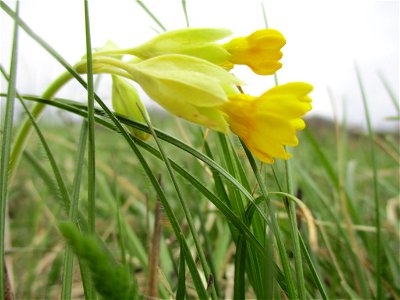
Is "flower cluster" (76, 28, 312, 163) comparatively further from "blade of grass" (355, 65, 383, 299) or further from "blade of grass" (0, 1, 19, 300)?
"blade of grass" (355, 65, 383, 299)

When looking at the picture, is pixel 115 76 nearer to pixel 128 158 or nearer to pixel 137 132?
pixel 137 132

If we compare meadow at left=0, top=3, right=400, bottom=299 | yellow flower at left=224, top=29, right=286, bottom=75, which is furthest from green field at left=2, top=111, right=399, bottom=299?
yellow flower at left=224, top=29, right=286, bottom=75

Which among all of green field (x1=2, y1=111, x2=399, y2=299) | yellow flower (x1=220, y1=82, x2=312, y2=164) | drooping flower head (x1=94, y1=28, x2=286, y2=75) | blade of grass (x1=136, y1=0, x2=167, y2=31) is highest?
blade of grass (x1=136, y1=0, x2=167, y2=31)

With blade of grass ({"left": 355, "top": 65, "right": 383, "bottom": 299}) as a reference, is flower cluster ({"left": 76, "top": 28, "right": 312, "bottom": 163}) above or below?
above

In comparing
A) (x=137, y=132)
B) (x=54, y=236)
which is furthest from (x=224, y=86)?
(x=54, y=236)

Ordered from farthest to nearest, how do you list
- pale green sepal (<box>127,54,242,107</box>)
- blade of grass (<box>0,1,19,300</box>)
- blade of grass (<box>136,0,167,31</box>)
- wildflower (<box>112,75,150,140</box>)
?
blade of grass (<box>136,0,167,31</box>), wildflower (<box>112,75,150,140</box>), pale green sepal (<box>127,54,242,107</box>), blade of grass (<box>0,1,19,300</box>)
